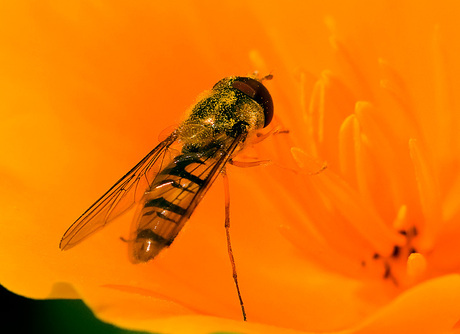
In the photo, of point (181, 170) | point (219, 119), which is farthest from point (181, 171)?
point (219, 119)

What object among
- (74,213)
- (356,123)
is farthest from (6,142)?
(356,123)

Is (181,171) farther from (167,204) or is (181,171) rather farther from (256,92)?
(256,92)

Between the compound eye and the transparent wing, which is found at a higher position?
the compound eye

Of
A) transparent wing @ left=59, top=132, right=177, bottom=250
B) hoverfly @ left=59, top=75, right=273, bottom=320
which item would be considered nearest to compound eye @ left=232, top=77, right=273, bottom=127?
hoverfly @ left=59, top=75, right=273, bottom=320

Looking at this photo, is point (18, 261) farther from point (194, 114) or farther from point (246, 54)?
point (246, 54)

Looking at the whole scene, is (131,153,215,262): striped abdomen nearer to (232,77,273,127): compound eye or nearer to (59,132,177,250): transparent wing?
(59,132,177,250): transparent wing

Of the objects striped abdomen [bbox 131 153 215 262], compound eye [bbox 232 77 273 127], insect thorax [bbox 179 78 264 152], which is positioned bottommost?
striped abdomen [bbox 131 153 215 262]

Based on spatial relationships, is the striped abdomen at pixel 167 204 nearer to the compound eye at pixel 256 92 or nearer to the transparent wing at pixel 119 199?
the transparent wing at pixel 119 199

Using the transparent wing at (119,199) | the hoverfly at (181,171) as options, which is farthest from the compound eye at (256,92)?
the transparent wing at (119,199)
